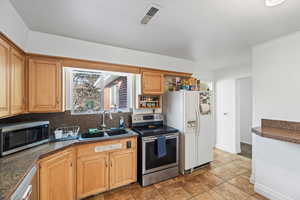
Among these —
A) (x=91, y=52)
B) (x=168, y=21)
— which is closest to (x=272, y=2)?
(x=168, y=21)

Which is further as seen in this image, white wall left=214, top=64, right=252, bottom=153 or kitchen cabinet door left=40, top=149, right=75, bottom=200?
white wall left=214, top=64, right=252, bottom=153

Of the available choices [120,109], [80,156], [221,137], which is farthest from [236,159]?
[80,156]

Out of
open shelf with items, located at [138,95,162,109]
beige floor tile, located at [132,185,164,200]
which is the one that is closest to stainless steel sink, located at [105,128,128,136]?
open shelf with items, located at [138,95,162,109]

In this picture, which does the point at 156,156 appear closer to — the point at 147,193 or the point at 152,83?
the point at 147,193

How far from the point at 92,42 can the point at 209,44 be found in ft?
6.81

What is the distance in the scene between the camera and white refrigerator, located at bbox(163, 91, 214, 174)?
8.50ft

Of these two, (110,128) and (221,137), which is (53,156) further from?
(221,137)

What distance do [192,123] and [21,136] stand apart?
2678 millimetres

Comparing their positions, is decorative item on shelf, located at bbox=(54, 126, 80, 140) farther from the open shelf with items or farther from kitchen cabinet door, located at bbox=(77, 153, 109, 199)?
the open shelf with items

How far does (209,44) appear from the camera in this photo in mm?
2299

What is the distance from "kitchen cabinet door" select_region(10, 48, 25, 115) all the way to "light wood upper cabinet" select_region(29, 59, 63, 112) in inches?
3.3

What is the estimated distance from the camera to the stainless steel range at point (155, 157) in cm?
225

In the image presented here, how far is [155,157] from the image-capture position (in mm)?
2352

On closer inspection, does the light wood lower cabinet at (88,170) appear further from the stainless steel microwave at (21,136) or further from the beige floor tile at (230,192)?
the beige floor tile at (230,192)
